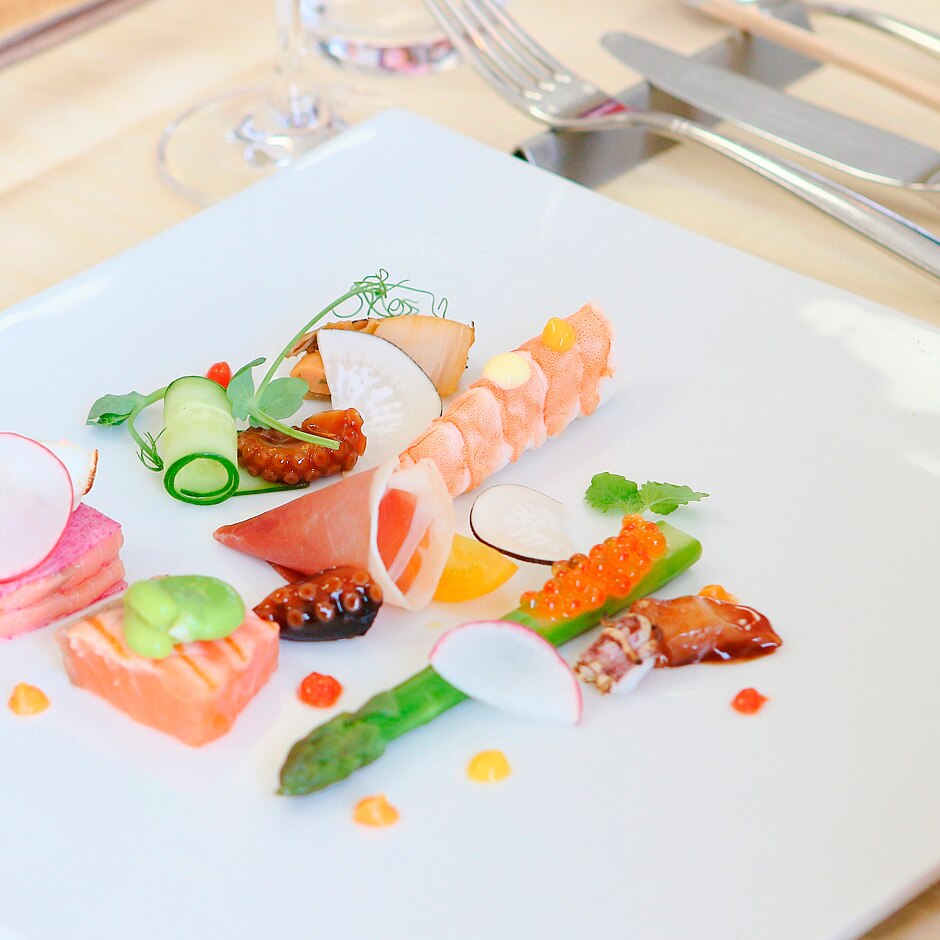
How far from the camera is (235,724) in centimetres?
147

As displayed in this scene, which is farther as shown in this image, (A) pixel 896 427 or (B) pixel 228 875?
(A) pixel 896 427

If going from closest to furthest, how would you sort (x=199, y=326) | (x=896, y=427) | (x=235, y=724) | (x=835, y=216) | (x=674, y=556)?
(x=235, y=724) → (x=674, y=556) → (x=896, y=427) → (x=199, y=326) → (x=835, y=216)

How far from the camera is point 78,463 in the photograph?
1659mm

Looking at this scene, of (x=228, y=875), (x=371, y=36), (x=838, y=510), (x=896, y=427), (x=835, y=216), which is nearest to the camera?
(x=228, y=875)

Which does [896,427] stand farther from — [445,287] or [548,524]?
[445,287]

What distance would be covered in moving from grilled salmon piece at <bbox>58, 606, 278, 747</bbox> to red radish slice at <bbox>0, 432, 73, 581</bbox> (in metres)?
0.10

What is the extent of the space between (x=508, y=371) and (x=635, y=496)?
265mm

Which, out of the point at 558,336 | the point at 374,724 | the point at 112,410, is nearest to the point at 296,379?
the point at 112,410

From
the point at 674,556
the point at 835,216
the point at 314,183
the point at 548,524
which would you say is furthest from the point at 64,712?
the point at 835,216

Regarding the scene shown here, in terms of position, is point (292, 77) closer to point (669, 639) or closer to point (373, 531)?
point (373, 531)

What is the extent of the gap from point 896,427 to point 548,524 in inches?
22.9

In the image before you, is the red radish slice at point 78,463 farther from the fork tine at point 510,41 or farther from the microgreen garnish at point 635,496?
the fork tine at point 510,41

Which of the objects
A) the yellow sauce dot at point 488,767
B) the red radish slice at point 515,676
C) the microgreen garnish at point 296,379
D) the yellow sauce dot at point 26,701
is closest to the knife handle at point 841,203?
the microgreen garnish at point 296,379

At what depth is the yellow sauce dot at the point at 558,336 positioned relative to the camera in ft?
6.32
